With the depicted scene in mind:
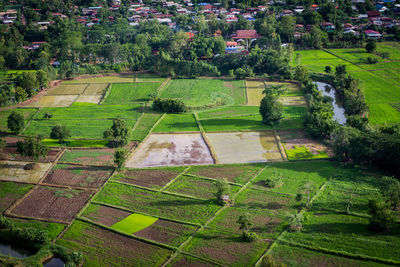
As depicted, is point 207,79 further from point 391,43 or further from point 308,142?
point 391,43

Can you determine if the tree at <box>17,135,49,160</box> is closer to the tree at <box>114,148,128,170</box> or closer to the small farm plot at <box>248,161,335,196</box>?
the tree at <box>114,148,128,170</box>

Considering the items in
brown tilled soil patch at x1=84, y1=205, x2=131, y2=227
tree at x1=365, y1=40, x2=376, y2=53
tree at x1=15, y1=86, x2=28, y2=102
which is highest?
tree at x1=365, y1=40, x2=376, y2=53

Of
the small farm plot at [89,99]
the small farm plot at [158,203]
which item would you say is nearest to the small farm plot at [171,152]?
the small farm plot at [158,203]

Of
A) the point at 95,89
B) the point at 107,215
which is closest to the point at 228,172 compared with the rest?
the point at 107,215

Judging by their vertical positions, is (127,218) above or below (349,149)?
below

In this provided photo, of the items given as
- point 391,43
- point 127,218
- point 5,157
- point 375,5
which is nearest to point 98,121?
point 5,157

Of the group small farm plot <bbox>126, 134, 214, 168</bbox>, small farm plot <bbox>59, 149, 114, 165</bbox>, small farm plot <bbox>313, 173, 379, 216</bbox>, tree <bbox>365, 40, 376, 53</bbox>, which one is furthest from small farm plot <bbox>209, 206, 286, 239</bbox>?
tree <bbox>365, 40, 376, 53</bbox>
